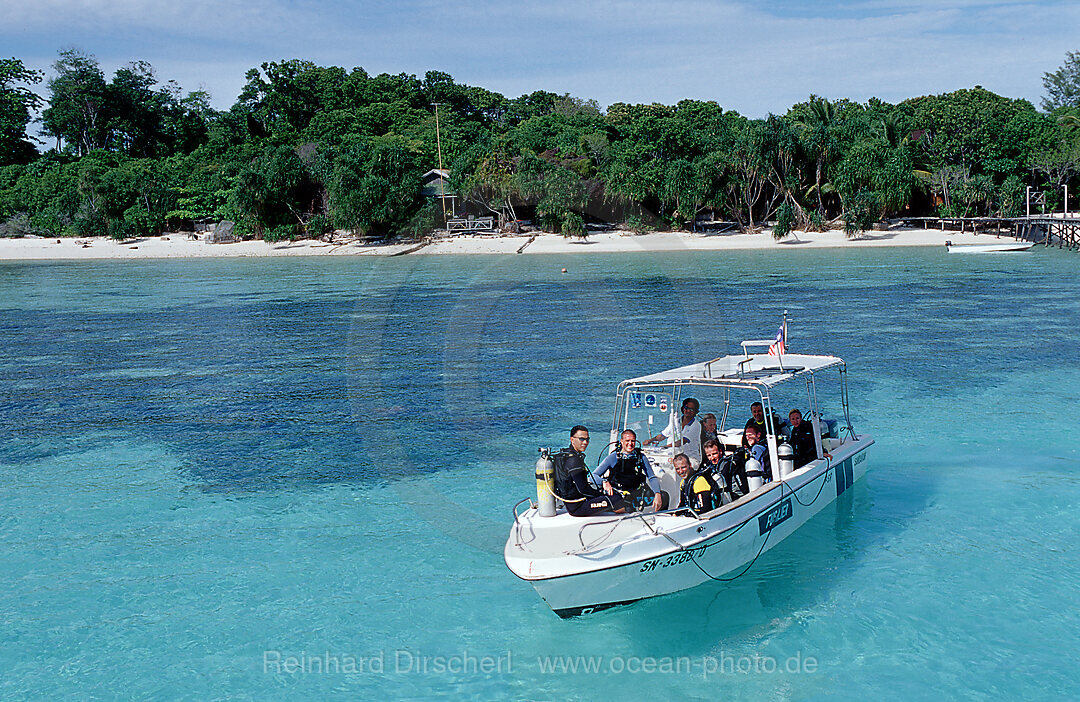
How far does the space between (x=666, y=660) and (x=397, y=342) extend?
77.9 feet

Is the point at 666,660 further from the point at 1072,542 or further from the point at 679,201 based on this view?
the point at 679,201

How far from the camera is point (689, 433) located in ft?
43.2

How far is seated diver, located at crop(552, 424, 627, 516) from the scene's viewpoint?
1098 centimetres

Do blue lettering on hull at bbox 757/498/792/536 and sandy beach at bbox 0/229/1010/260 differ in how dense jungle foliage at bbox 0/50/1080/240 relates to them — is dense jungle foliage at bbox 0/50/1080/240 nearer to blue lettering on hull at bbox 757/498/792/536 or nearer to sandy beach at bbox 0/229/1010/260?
sandy beach at bbox 0/229/1010/260

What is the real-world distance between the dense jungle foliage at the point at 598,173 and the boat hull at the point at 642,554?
6442 cm

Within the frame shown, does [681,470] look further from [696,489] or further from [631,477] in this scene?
[631,477]

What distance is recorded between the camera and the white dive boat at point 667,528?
402 inches

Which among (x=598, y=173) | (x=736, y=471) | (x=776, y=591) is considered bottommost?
(x=776, y=591)

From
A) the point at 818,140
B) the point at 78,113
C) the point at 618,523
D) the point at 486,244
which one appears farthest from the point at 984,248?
the point at 78,113

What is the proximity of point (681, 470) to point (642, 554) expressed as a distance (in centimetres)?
161

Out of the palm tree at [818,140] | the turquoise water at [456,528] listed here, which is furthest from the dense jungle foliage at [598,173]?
the turquoise water at [456,528]

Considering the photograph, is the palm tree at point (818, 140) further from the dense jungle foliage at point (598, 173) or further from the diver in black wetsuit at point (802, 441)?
the diver in black wetsuit at point (802, 441)

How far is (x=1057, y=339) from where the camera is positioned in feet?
96.3

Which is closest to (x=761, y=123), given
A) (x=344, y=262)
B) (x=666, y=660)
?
(x=344, y=262)
